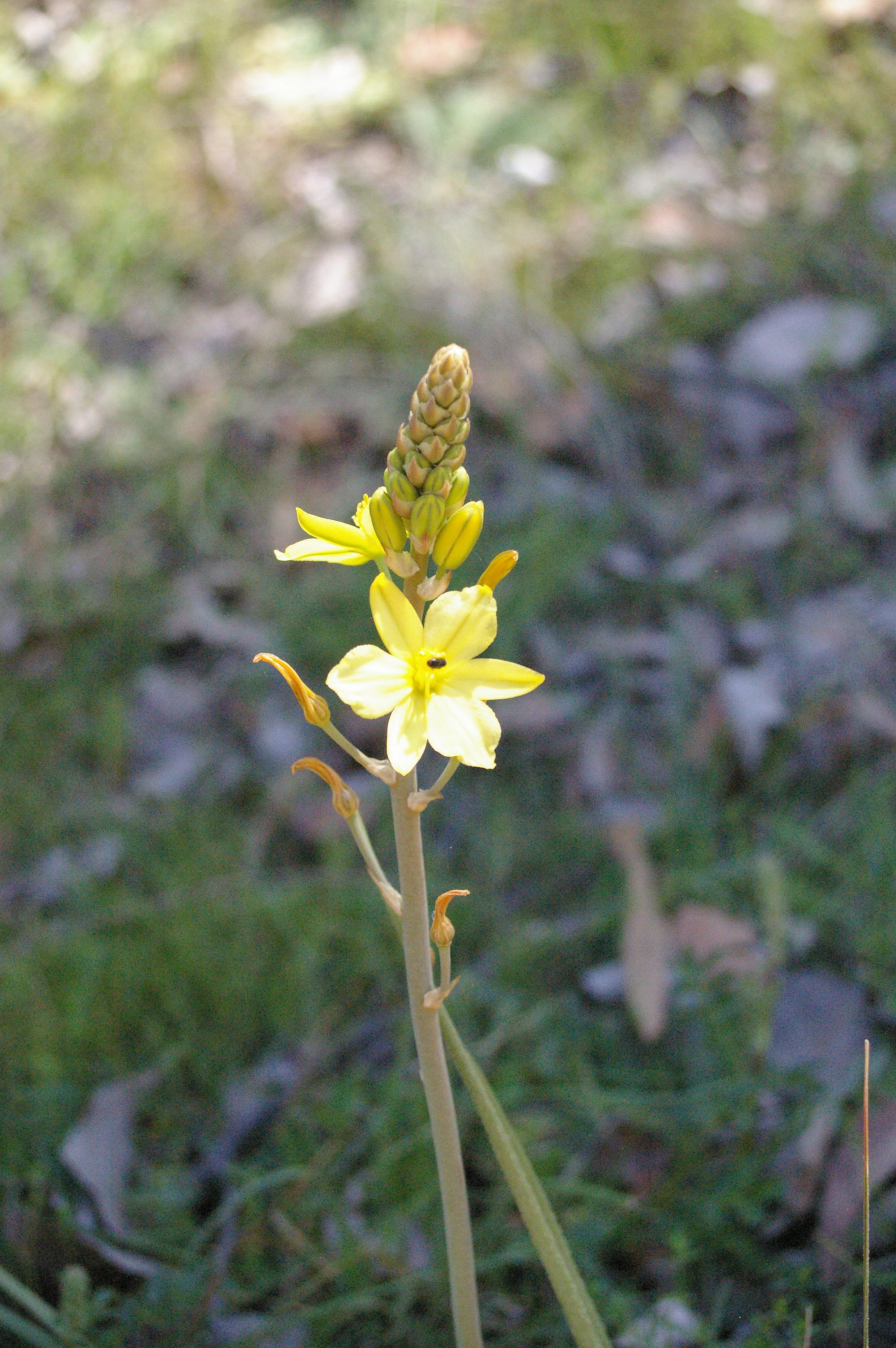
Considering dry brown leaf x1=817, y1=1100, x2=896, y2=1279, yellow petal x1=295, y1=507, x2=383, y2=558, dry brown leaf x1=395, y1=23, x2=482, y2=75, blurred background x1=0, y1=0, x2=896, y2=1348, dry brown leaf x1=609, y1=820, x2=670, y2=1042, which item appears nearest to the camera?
yellow petal x1=295, y1=507, x2=383, y2=558

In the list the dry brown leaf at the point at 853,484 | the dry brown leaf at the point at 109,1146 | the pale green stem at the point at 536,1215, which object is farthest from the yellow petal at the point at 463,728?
the dry brown leaf at the point at 853,484

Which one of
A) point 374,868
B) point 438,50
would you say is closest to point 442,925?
point 374,868

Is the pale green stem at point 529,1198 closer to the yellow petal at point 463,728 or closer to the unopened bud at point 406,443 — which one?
the yellow petal at point 463,728

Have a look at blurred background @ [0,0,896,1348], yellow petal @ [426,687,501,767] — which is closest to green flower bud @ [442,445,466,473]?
yellow petal @ [426,687,501,767]

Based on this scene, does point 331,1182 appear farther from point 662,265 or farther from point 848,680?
point 662,265

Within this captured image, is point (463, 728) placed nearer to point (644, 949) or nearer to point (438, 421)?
point (438, 421)

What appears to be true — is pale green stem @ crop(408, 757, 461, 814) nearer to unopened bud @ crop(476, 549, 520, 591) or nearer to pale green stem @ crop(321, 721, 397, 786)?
pale green stem @ crop(321, 721, 397, 786)
